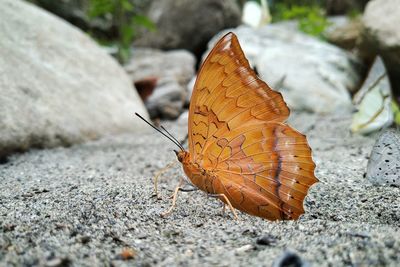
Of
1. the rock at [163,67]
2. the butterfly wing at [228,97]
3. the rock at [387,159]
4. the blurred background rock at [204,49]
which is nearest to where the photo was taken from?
the butterfly wing at [228,97]

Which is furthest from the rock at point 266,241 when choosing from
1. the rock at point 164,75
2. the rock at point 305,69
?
the rock at point 164,75

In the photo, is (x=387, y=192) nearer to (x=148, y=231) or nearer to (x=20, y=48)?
(x=148, y=231)

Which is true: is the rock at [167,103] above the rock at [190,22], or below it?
below

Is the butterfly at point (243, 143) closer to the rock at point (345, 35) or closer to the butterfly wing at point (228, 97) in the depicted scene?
the butterfly wing at point (228, 97)

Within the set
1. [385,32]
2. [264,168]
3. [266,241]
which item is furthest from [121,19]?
[266,241]

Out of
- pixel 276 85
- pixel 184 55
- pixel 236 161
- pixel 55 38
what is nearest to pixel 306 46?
pixel 276 85

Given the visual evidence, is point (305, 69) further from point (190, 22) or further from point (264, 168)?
point (264, 168)
